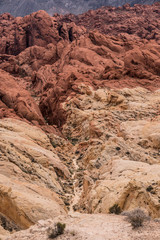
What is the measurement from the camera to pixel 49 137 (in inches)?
1319

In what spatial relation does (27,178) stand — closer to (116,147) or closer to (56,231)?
(56,231)

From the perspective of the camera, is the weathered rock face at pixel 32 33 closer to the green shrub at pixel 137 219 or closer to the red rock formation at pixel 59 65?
the red rock formation at pixel 59 65

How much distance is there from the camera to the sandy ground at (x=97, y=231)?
9.14 m

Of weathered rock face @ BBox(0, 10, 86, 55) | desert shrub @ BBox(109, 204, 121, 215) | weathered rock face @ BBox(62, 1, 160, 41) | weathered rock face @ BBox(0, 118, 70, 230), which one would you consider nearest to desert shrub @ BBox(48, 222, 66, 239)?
weathered rock face @ BBox(0, 118, 70, 230)

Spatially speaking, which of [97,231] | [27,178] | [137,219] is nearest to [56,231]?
[97,231]

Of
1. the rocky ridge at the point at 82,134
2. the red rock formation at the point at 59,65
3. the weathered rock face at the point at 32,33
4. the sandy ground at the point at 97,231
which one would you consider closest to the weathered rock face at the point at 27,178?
the rocky ridge at the point at 82,134

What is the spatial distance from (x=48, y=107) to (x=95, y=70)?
14.1 metres

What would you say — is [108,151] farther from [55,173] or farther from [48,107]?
[48,107]

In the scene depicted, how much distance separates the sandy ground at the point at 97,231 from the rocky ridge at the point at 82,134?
258 centimetres

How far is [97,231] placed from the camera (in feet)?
32.5

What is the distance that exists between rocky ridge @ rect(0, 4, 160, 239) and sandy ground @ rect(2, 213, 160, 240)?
2584 millimetres

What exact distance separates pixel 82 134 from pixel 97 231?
93.2 ft

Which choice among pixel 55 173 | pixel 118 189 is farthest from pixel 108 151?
pixel 118 189

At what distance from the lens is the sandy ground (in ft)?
30.0
